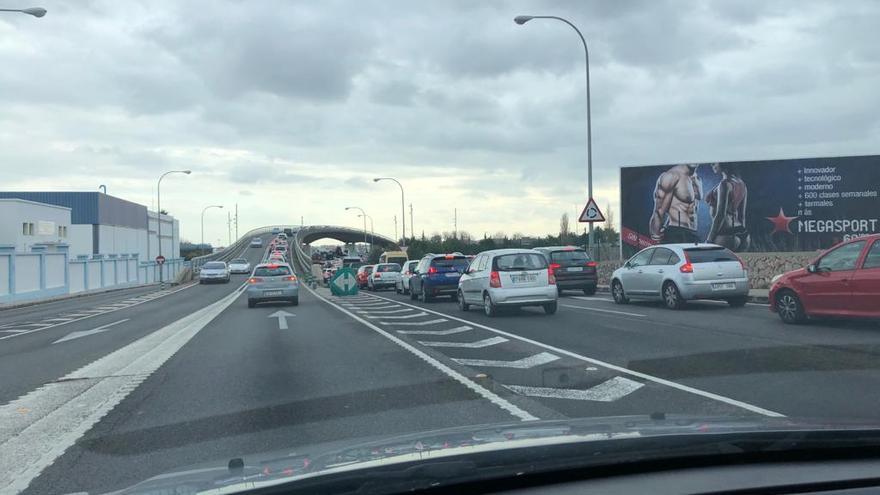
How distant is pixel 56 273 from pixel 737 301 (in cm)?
4021

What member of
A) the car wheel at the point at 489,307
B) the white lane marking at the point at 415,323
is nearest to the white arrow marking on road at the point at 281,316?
the white lane marking at the point at 415,323

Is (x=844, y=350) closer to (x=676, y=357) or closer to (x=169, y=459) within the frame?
(x=676, y=357)

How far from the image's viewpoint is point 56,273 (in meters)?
45.8

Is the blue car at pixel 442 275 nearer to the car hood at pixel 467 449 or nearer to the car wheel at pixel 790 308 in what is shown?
the car wheel at pixel 790 308

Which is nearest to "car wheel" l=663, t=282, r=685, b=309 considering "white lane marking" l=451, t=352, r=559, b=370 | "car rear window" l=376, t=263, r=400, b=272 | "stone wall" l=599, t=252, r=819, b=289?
"white lane marking" l=451, t=352, r=559, b=370

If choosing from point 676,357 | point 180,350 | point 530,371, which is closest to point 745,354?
point 676,357

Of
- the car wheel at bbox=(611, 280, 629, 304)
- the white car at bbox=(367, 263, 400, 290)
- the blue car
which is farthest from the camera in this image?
the white car at bbox=(367, 263, 400, 290)

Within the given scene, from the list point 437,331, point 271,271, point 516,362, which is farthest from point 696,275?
point 271,271

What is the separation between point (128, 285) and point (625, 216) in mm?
42281

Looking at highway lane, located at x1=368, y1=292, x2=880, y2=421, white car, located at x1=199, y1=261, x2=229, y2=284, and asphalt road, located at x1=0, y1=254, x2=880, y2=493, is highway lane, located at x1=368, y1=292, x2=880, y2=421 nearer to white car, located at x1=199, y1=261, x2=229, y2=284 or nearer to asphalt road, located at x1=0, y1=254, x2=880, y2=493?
asphalt road, located at x1=0, y1=254, x2=880, y2=493

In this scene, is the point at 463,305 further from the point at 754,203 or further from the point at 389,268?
the point at 754,203

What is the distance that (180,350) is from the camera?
44.3ft

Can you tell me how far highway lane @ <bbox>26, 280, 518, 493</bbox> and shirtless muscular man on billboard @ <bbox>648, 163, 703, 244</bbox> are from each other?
25.6m

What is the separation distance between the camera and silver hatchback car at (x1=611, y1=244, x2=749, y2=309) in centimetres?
1766
